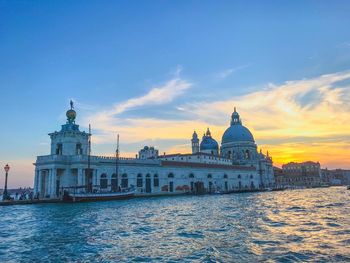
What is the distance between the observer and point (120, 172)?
6100 centimetres

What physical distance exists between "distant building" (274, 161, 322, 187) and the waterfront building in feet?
184

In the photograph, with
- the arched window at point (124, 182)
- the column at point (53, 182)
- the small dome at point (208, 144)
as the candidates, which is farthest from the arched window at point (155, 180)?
the small dome at point (208, 144)

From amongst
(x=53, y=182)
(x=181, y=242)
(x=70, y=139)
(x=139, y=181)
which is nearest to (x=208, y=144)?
(x=139, y=181)

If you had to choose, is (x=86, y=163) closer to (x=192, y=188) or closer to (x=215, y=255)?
(x=192, y=188)

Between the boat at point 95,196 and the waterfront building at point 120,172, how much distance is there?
157cm

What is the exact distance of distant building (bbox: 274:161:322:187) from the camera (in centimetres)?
15612

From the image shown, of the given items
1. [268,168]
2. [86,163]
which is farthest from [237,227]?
[268,168]

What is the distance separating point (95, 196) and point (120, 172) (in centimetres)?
1206

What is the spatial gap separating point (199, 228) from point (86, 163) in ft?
126

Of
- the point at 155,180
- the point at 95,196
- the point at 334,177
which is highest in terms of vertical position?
the point at 334,177

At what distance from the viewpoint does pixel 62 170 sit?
54.8 m

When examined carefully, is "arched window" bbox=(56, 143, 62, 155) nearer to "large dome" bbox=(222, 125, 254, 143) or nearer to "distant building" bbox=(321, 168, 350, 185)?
"large dome" bbox=(222, 125, 254, 143)

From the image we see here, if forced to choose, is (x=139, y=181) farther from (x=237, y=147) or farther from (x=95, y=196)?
(x=237, y=147)

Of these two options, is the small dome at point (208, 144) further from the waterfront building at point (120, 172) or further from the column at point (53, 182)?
the column at point (53, 182)
